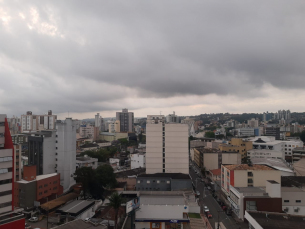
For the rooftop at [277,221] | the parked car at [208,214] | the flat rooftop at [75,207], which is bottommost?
the parked car at [208,214]

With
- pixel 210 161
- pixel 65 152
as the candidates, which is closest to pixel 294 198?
pixel 210 161

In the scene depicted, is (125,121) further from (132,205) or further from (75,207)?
(132,205)

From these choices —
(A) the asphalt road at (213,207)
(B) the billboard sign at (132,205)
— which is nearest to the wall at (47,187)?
(B) the billboard sign at (132,205)

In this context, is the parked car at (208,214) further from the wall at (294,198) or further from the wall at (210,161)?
the wall at (210,161)

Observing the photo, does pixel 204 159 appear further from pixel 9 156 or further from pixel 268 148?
pixel 9 156

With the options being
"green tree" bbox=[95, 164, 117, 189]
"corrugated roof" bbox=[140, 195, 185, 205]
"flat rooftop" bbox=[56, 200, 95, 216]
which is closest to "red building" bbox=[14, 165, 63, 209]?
"flat rooftop" bbox=[56, 200, 95, 216]
